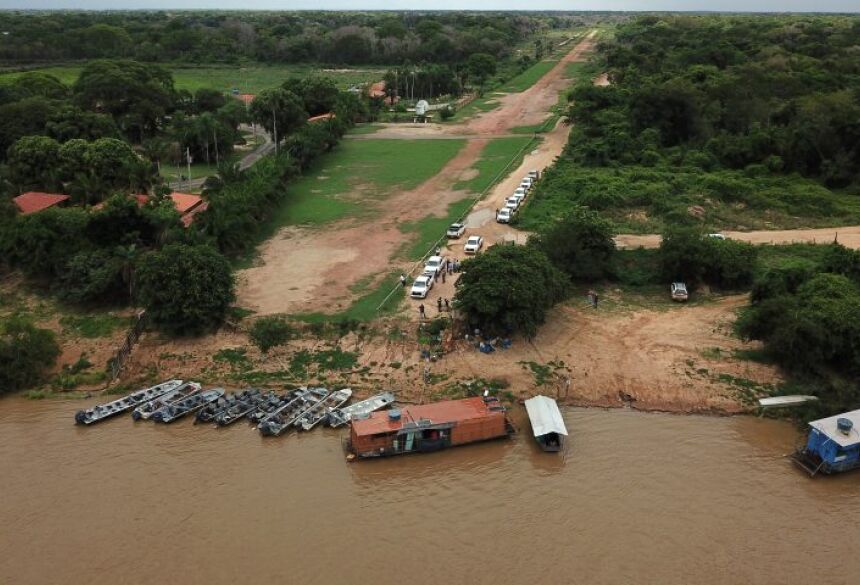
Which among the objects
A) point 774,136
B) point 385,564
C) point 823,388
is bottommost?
point 385,564

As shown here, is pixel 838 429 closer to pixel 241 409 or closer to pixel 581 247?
pixel 581 247

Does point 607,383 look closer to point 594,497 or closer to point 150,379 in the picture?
point 594,497

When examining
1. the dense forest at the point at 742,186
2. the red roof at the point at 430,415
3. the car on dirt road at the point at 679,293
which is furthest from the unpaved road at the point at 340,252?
the car on dirt road at the point at 679,293

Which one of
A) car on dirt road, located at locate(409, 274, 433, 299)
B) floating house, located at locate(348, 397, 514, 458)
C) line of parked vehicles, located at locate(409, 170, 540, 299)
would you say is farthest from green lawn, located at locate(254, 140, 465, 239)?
floating house, located at locate(348, 397, 514, 458)

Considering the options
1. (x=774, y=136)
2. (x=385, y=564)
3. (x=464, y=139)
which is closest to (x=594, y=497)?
(x=385, y=564)

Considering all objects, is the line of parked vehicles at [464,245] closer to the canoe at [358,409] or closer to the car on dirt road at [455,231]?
the car on dirt road at [455,231]

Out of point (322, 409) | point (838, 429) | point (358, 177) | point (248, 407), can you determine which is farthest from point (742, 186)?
point (248, 407)
